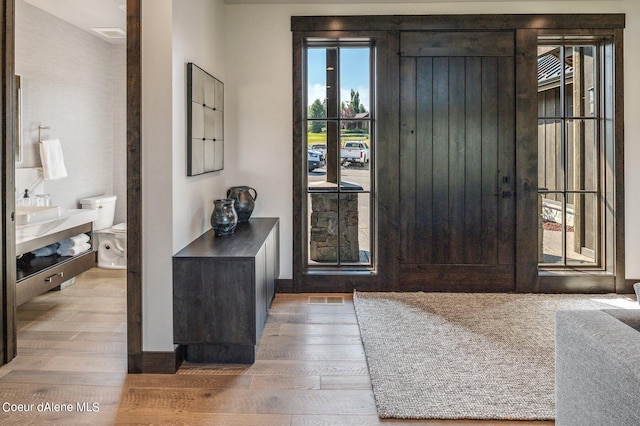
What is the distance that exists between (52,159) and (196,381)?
3269 millimetres

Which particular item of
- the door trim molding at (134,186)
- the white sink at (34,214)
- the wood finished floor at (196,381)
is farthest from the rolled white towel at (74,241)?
the door trim molding at (134,186)

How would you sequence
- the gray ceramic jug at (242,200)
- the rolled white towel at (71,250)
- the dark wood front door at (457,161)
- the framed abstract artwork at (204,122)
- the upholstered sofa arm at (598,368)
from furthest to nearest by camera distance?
1. the dark wood front door at (457,161)
2. the rolled white towel at (71,250)
3. the gray ceramic jug at (242,200)
4. the framed abstract artwork at (204,122)
5. the upholstered sofa arm at (598,368)

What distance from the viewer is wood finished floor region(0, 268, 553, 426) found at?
2320 millimetres

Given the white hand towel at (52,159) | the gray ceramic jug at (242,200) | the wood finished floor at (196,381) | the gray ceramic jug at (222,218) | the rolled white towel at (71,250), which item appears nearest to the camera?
the wood finished floor at (196,381)

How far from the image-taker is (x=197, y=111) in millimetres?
3305

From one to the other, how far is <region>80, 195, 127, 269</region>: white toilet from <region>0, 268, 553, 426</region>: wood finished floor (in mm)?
1675

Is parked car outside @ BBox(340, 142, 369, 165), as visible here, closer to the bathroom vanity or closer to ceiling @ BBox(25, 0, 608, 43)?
ceiling @ BBox(25, 0, 608, 43)

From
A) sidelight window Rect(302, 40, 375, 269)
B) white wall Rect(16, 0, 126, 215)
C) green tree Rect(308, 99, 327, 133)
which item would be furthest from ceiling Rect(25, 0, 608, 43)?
green tree Rect(308, 99, 327, 133)

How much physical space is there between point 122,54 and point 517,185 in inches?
188

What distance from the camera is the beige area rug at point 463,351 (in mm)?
2410

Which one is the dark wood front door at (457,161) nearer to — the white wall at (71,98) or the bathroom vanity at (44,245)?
the bathroom vanity at (44,245)

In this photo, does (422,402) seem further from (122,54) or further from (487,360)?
(122,54)

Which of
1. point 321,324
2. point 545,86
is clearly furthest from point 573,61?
point 321,324

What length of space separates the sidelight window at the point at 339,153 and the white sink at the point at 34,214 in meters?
2.19
